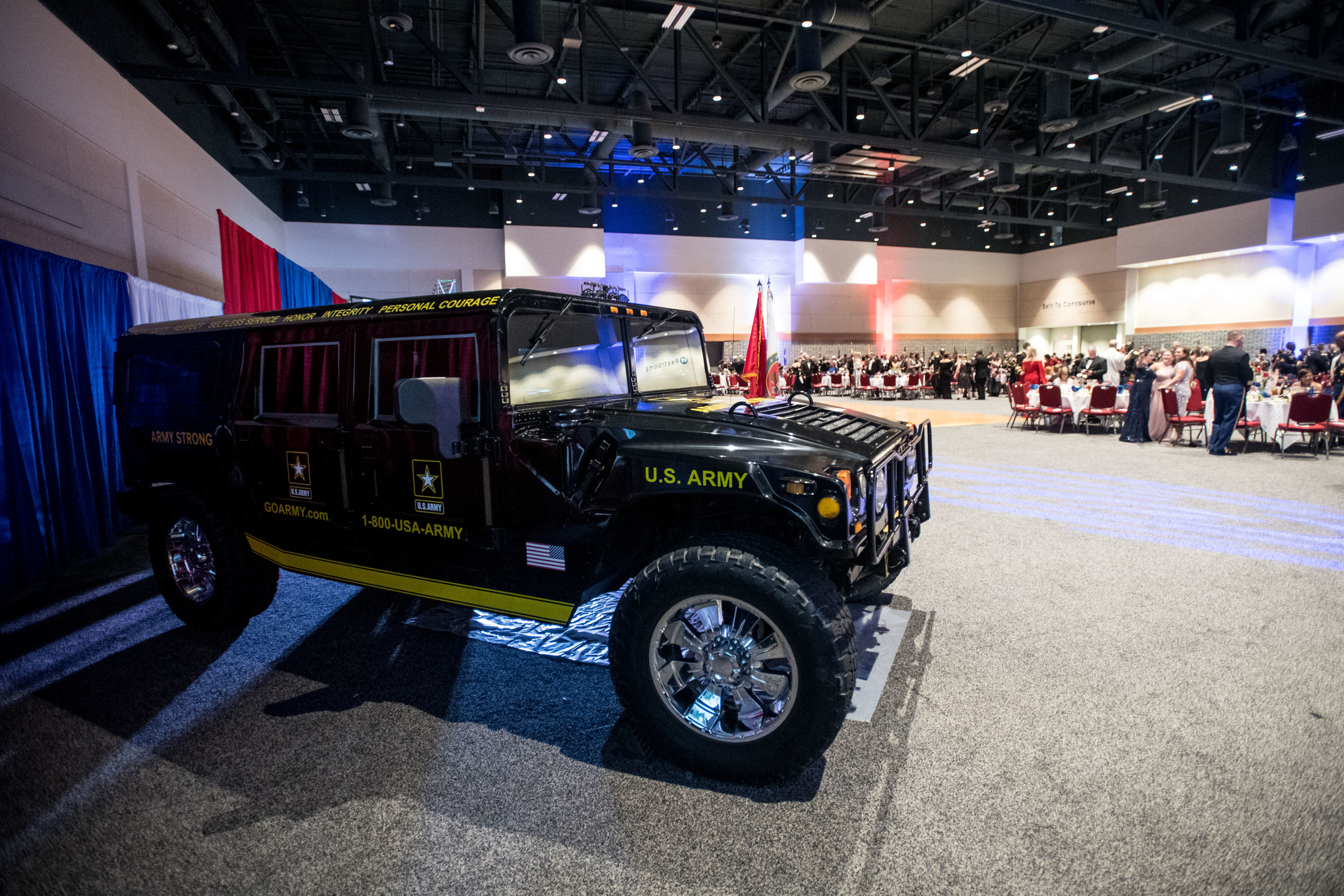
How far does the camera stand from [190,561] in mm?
4105

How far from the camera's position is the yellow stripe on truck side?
9.52 ft

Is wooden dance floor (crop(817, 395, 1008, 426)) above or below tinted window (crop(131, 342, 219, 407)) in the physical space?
below

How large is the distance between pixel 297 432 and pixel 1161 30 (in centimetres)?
1187

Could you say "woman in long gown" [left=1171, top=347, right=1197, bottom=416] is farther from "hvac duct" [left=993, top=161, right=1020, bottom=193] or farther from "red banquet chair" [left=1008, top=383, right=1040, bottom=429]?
"hvac duct" [left=993, top=161, right=1020, bottom=193]

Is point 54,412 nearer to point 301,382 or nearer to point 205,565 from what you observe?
point 205,565

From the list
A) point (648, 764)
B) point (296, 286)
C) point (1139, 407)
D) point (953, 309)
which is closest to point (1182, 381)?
point (1139, 407)

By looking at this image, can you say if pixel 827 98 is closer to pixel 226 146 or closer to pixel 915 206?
pixel 915 206

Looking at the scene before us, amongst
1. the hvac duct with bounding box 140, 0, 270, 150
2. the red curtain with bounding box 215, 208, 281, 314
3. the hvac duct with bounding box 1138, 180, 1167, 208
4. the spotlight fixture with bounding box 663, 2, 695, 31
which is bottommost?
the red curtain with bounding box 215, 208, 281, 314

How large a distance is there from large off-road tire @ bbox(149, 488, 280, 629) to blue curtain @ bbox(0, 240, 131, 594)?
1.96 m

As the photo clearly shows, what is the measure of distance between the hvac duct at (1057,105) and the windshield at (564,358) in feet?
43.4

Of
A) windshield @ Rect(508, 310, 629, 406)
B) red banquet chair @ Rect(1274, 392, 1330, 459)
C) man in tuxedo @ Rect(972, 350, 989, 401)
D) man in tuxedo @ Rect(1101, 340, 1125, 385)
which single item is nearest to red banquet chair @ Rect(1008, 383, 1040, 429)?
man in tuxedo @ Rect(1101, 340, 1125, 385)

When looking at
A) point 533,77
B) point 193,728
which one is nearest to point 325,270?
point 533,77

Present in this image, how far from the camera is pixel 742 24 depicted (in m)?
12.1

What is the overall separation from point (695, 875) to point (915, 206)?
25206 mm
